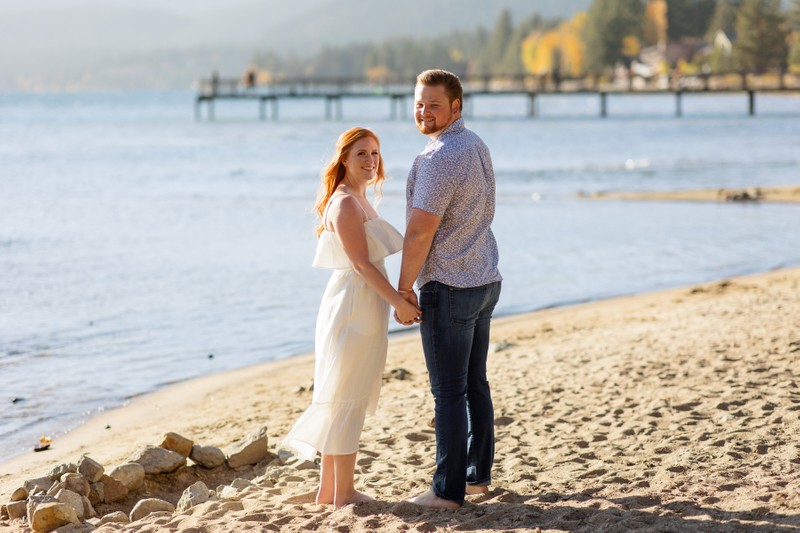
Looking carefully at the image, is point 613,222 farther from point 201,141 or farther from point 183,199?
point 201,141

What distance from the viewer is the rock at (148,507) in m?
5.30

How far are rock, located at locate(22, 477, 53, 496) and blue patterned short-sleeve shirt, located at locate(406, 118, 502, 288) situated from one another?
2.57m

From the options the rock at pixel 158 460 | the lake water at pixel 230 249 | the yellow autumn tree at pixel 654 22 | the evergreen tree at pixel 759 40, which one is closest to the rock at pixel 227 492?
the rock at pixel 158 460

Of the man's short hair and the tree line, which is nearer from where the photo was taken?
the man's short hair

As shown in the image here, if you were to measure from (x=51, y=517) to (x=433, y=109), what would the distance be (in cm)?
273

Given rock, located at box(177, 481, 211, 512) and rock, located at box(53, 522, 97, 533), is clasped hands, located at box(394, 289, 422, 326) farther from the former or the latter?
rock, located at box(53, 522, 97, 533)

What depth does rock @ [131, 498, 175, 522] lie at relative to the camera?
5301 mm

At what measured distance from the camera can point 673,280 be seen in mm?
13750

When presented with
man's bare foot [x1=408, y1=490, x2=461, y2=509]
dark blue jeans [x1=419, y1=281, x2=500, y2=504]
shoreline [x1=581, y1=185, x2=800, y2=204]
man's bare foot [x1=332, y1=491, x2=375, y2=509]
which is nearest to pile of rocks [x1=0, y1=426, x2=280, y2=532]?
man's bare foot [x1=332, y1=491, x2=375, y2=509]

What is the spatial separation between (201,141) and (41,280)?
4192 centimetres

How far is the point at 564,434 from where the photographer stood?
6.21 metres

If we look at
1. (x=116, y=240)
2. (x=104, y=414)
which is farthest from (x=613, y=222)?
(x=104, y=414)

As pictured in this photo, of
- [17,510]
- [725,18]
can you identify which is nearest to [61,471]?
[17,510]

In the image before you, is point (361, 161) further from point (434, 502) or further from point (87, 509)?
point (87, 509)
